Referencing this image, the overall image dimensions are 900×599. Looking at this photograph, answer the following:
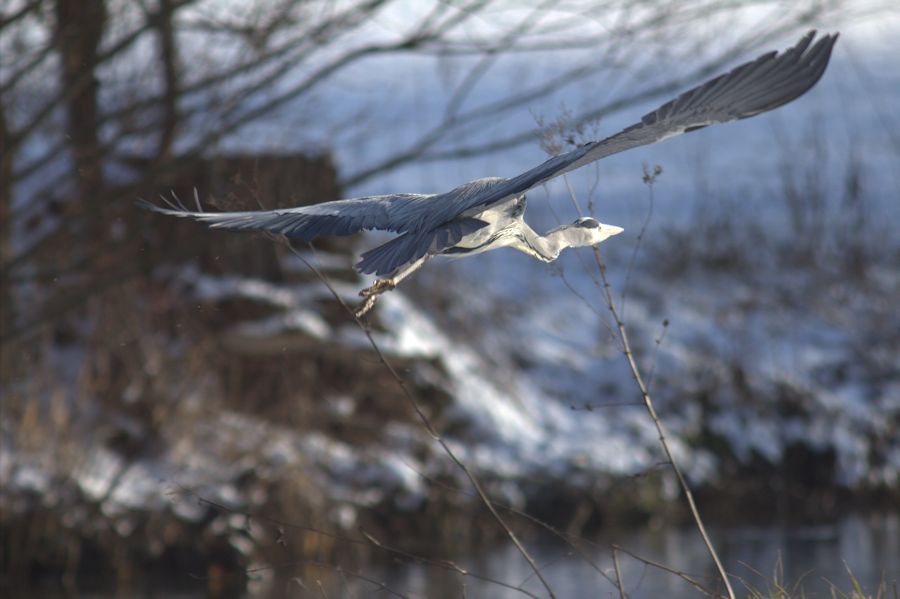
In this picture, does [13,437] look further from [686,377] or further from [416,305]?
[686,377]

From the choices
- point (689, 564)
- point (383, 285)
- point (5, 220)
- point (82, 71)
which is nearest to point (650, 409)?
point (383, 285)

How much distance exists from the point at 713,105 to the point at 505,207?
0.64 m

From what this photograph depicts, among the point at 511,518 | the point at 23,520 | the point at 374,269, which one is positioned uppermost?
the point at 374,269

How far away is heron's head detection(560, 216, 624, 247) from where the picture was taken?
328 cm

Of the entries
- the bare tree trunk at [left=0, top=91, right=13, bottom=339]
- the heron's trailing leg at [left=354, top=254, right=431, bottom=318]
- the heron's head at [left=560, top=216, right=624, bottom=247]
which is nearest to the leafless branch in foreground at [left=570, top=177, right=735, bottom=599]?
the heron's head at [left=560, top=216, right=624, bottom=247]

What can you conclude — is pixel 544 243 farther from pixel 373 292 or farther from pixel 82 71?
pixel 82 71

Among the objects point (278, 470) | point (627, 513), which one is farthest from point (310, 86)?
point (627, 513)

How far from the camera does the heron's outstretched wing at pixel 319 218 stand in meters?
3.07

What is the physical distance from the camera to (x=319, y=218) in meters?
3.21

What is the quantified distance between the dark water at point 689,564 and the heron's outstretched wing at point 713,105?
417cm

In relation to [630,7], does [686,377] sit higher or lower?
lower

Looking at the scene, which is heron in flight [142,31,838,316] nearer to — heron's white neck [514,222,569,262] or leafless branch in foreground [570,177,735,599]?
heron's white neck [514,222,569,262]

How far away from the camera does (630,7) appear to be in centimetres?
702

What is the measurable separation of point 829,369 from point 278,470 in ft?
22.5
